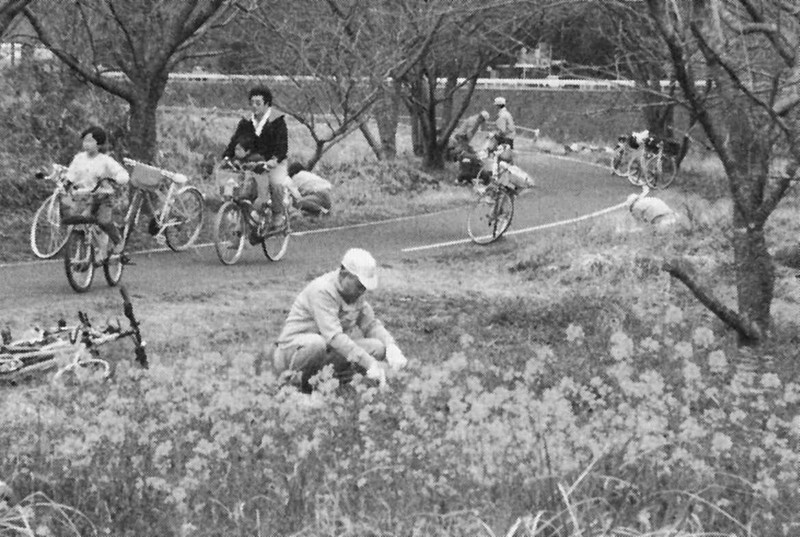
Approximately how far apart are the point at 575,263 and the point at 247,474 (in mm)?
10969

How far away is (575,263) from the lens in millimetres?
17312

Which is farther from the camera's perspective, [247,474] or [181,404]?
[181,404]

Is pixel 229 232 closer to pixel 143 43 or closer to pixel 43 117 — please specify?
pixel 143 43

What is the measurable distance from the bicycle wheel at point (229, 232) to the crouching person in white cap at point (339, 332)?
6.65 metres

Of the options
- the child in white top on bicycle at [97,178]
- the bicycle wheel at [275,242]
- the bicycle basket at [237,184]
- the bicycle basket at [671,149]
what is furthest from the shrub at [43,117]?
the bicycle basket at [671,149]

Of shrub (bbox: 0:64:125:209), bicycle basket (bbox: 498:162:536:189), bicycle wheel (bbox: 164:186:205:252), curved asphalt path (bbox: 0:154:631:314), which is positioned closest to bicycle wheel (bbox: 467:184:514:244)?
bicycle basket (bbox: 498:162:536:189)

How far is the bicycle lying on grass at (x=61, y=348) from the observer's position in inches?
391

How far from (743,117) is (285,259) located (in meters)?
7.38

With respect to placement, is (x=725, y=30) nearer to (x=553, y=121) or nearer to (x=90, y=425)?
(x=90, y=425)

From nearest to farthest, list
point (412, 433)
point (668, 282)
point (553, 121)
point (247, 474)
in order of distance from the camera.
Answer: point (247, 474)
point (412, 433)
point (668, 282)
point (553, 121)

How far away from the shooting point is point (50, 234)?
17609mm

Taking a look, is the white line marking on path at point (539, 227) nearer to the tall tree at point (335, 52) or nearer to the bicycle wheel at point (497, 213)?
the bicycle wheel at point (497, 213)

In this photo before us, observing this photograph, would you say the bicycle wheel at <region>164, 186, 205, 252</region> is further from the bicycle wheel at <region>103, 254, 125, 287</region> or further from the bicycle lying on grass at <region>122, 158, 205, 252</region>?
the bicycle wheel at <region>103, 254, 125, 287</region>

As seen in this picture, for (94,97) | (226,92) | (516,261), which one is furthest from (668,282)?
(226,92)
